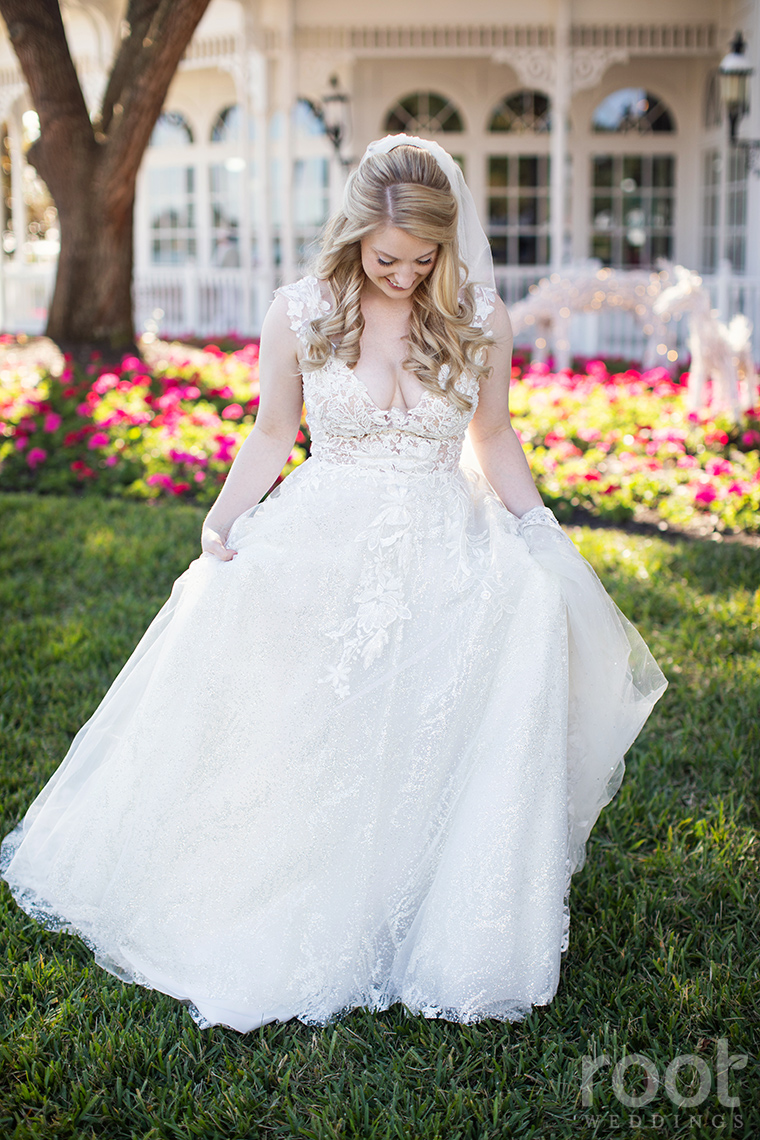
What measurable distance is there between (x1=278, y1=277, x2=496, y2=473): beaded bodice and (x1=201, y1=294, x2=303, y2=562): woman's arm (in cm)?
6

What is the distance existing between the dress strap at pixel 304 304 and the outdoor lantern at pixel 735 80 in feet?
28.2

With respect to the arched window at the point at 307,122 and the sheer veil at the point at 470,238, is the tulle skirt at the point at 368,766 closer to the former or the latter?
the sheer veil at the point at 470,238

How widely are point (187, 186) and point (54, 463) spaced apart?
10.2 metres

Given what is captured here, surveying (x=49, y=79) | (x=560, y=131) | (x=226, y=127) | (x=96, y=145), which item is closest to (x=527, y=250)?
(x=560, y=131)

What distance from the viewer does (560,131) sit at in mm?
11141

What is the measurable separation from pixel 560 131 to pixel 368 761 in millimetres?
10559

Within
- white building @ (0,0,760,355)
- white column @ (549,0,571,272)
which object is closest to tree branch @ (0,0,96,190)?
white building @ (0,0,760,355)

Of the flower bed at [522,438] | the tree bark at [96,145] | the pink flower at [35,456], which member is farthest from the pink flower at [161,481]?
the tree bark at [96,145]

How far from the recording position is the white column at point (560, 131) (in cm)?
1103

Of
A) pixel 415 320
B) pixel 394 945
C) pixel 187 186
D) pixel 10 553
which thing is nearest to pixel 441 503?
pixel 415 320

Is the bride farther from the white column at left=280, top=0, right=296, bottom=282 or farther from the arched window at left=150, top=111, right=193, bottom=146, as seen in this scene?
the arched window at left=150, top=111, right=193, bottom=146

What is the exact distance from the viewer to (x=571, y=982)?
2.42 meters

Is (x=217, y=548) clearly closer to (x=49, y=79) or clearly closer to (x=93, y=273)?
(x=93, y=273)

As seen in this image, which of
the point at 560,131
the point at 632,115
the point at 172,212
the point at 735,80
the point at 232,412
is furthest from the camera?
the point at 172,212
